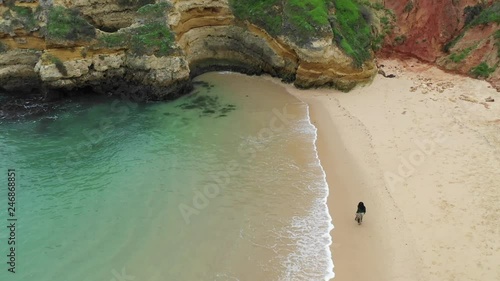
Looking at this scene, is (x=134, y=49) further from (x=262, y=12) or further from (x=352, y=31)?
(x=352, y=31)

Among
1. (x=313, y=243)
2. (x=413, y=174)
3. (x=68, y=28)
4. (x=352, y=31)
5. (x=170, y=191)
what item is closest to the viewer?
(x=313, y=243)

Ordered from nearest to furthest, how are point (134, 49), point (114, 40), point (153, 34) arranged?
point (114, 40) < point (134, 49) < point (153, 34)

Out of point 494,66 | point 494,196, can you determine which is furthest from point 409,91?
point 494,196

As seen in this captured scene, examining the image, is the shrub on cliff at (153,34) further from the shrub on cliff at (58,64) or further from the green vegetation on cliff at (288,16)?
the green vegetation on cliff at (288,16)

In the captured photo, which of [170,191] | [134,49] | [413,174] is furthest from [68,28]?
[413,174]

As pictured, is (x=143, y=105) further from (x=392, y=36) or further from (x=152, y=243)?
(x=392, y=36)

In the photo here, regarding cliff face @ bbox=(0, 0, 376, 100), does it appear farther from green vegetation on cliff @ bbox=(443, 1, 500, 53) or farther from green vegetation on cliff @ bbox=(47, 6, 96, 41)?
green vegetation on cliff @ bbox=(443, 1, 500, 53)

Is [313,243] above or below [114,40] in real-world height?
below
